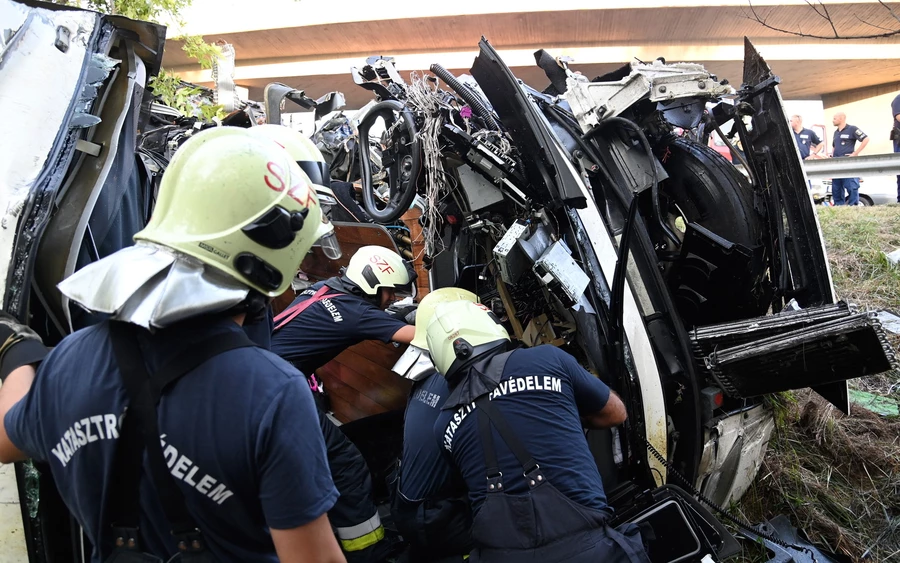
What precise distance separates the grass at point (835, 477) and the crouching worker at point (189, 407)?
2764mm

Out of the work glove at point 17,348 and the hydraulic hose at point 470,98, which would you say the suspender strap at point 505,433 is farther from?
the hydraulic hose at point 470,98

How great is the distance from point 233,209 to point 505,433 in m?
1.26

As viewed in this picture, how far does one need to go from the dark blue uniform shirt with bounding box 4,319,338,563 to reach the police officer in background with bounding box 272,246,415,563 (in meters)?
1.73

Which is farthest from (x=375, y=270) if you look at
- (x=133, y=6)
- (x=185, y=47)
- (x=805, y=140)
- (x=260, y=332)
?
(x=805, y=140)

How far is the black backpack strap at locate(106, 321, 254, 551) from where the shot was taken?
3.75ft

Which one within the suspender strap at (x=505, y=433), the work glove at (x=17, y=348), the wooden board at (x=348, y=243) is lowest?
the suspender strap at (x=505, y=433)

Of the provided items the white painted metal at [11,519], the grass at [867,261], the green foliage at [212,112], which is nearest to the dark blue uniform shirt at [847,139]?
the grass at [867,261]

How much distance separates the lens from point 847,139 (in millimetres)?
8461

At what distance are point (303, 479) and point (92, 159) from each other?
1.65m

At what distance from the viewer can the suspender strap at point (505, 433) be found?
1.99 meters

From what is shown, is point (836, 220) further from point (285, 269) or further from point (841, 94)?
point (841, 94)

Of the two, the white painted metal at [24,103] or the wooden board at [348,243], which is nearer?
the white painted metal at [24,103]

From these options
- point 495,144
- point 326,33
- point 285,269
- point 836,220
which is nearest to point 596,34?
point 326,33

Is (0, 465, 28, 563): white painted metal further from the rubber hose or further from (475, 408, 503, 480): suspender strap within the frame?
the rubber hose
